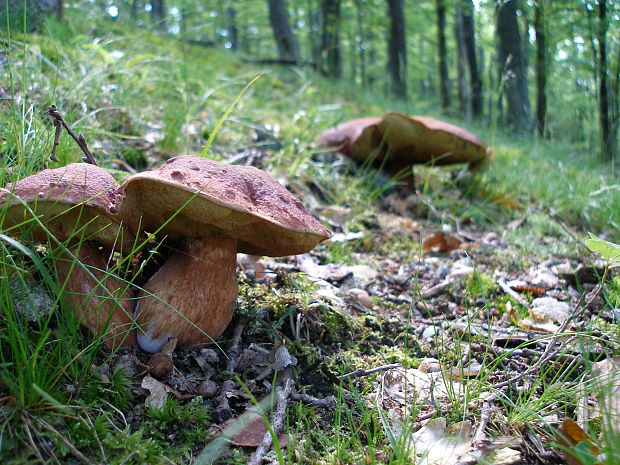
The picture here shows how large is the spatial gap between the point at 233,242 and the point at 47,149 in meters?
0.92

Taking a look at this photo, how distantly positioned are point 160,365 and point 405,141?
293 centimetres

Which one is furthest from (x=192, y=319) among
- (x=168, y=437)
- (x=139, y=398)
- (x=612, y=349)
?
(x=612, y=349)

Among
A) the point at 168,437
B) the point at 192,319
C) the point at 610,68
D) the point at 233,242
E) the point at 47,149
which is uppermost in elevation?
the point at 610,68

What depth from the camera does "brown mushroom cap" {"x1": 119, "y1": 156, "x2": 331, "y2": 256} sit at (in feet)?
3.86

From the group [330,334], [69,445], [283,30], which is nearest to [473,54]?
[283,30]

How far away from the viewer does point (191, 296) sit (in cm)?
149

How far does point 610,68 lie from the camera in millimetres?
4250

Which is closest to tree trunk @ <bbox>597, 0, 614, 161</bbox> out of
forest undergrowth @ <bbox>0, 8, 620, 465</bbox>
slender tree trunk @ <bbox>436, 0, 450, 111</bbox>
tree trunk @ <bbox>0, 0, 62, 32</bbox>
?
forest undergrowth @ <bbox>0, 8, 620, 465</bbox>

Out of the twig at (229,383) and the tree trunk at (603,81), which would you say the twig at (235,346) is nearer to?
the twig at (229,383)

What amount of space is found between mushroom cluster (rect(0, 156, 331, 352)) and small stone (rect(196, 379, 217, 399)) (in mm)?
173

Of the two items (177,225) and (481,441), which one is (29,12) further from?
(481,441)

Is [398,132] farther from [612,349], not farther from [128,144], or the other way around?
[612,349]

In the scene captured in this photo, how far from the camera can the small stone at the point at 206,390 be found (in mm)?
1362

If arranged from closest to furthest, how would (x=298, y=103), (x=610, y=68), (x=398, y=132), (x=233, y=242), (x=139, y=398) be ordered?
(x=139, y=398) < (x=233, y=242) < (x=398, y=132) < (x=610, y=68) < (x=298, y=103)
